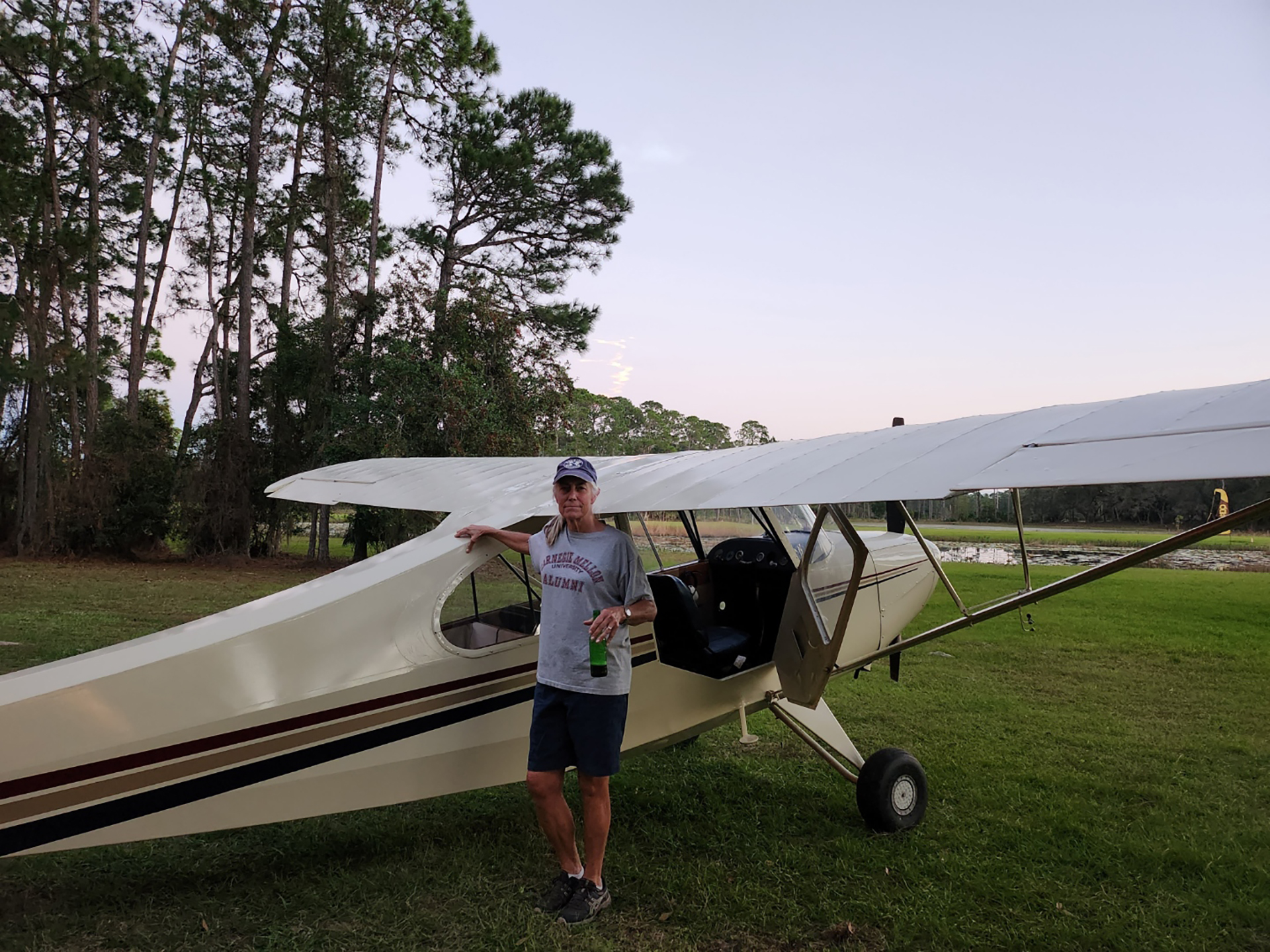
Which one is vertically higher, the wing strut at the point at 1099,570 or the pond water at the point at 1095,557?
the wing strut at the point at 1099,570

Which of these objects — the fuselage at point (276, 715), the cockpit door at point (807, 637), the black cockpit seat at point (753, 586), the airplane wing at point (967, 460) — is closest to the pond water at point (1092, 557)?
the black cockpit seat at point (753, 586)

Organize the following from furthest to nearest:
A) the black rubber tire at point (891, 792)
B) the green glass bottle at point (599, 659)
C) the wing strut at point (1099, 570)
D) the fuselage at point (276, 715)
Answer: the black rubber tire at point (891, 792), the green glass bottle at point (599, 659), the fuselage at point (276, 715), the wing strut at point (1099, 570)

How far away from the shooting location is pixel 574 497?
2789 mm

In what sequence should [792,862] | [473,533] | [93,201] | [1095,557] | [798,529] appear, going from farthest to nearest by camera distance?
[1095,557] < [93,201] < [798,529] < [792,862] < [473,533]

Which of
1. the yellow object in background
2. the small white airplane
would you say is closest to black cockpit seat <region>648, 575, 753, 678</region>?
the small white airplane

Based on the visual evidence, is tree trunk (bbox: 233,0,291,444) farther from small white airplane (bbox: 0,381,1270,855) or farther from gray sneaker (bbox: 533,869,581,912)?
gray sneaker (bbox: 533,869,581,912)

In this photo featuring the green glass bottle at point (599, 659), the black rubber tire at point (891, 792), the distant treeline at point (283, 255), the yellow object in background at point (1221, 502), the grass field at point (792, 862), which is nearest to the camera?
the yellow object in background at point (1221, 502)

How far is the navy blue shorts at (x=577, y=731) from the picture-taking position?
268 cm

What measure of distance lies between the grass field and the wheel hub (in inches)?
5.5

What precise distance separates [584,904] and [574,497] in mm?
1610

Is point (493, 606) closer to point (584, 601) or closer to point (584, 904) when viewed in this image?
point (584, 601)

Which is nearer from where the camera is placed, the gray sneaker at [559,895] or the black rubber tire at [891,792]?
the gray sneaker at [559,895]

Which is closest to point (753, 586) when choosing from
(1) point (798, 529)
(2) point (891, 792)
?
(1) point (798, 529)

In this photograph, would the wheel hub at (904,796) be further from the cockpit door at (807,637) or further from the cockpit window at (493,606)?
the cockpit window at (493,606)
